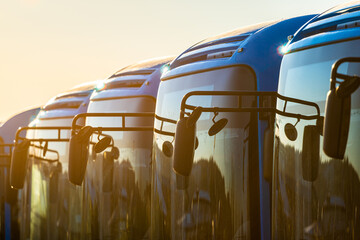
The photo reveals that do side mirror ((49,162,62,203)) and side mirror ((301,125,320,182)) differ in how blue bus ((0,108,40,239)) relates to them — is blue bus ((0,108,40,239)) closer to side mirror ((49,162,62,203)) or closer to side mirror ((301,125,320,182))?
side mirror ((49,162,62,203))

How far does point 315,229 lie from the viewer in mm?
4465

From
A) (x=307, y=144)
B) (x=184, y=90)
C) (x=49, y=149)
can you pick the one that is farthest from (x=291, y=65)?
(x=49, y=149)

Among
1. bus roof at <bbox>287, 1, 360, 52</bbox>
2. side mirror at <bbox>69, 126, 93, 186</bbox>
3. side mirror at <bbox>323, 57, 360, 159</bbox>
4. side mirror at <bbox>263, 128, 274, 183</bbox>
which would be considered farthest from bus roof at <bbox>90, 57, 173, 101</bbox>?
side mirror at <bbox>323, 57, 360, 159</bbox>

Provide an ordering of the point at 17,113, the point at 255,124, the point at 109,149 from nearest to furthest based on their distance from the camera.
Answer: the point at 255,124
the point at 109,149
the point at 17,113

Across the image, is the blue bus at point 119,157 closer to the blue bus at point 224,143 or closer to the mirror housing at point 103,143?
the mirror housing at point 103,143

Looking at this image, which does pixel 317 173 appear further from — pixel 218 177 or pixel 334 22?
pixel 218 177

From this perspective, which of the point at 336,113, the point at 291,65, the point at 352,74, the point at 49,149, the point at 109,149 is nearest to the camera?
the point at 336,113

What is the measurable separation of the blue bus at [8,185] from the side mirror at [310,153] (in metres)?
8.02

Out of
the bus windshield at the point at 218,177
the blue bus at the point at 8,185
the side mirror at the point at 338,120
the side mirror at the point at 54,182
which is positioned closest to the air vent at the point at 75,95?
the side mirror at the point at 54,182

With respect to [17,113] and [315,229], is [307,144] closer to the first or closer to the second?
[315,229]

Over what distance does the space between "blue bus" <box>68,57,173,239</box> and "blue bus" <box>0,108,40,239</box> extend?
4.51 metres

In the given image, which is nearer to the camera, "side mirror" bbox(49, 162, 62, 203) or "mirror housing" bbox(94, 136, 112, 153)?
"mirror housing" bbox(94, 136, 112, 153)

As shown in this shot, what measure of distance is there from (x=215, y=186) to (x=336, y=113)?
1747 millimetres

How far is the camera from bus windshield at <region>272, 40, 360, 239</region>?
4.25 m
